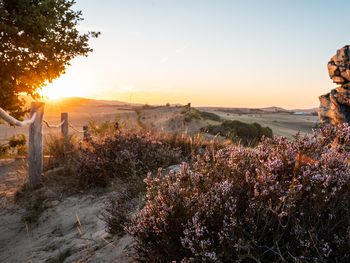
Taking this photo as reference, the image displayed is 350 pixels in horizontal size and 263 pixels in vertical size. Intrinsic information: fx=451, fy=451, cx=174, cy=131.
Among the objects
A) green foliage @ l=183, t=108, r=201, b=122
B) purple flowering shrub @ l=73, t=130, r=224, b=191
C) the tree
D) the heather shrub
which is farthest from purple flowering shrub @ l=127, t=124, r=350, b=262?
green foliage @ l=183, t=108, r=201, b=122

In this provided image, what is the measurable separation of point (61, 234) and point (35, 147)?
3132mm

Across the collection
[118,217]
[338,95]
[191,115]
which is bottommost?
[191,115]

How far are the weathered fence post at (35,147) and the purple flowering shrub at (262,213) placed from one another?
17.7ft

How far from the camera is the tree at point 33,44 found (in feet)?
43.4

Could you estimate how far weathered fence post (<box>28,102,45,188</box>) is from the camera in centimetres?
868

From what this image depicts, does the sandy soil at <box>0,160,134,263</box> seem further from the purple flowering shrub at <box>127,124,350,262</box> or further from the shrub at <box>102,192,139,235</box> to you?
the purple flowering shrub at <box>127,124,350,262</box>

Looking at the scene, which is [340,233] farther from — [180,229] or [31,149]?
[31,149]

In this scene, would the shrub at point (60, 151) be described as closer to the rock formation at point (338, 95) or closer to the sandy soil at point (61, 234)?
the sandy soil at point (61, 234)

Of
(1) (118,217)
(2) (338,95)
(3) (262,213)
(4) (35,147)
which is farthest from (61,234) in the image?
(2) (338,95)

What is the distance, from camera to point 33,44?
13547 millimetres

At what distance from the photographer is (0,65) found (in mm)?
13422

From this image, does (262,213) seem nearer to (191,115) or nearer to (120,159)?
(120,159)

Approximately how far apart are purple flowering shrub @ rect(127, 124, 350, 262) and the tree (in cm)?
1072

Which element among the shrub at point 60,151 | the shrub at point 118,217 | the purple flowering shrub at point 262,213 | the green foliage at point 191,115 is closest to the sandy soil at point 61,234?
the shrub at point 118,217
